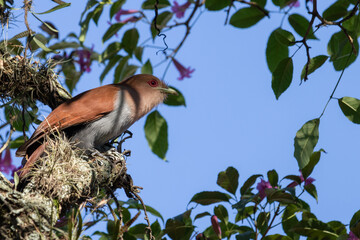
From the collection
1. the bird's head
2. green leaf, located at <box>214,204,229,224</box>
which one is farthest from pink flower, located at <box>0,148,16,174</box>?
green leaf, located at <box>214,204,229,224</box>

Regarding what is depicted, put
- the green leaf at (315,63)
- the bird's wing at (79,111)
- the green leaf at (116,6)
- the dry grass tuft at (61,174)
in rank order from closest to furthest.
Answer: the dry grass tuft at (61,174), the green leaf at (315,63), the bird's wing at (79,111), the green leaf at (116,6)

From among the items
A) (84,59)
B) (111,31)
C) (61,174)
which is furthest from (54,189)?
(84,59)

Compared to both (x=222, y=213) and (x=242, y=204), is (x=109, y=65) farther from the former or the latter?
(x=242, y=204)

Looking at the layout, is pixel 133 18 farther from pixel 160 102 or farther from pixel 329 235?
pixel 329 235

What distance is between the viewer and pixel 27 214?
2297 millimetres

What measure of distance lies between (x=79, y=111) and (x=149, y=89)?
0.82 metres

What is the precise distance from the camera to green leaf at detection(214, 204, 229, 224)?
127 inches

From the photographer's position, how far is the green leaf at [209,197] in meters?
3.07

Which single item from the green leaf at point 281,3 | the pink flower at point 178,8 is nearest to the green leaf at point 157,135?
the pink flower at point 178,8

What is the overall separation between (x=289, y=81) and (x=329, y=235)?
912 mm

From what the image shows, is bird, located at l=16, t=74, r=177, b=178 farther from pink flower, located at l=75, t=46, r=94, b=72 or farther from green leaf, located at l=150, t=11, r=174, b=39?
pink flower, located at l=75, t=46, r=94, b=72

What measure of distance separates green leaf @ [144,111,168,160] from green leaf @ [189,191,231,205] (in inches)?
34.7

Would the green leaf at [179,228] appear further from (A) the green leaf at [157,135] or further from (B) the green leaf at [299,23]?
(B) the green leaf at [299,23]

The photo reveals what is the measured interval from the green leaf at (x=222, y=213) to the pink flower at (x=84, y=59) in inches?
89.5
